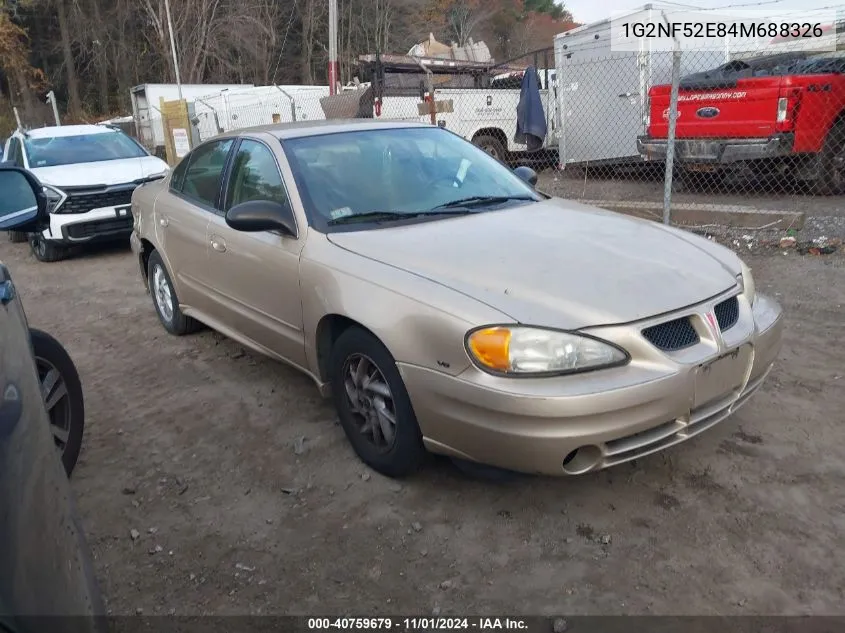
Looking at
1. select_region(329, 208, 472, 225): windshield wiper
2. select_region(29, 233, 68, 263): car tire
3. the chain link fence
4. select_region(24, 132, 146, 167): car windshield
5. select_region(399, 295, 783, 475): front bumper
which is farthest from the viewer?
select_region(24, 132, 146, 167): car windshield

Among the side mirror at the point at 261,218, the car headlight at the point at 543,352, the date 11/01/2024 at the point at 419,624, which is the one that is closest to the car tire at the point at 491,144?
the side mirror at the point at 261,218

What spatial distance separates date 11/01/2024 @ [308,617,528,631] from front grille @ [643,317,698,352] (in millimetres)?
1112

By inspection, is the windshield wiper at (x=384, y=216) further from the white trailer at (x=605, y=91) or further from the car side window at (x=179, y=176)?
the white trailer at (x=605, y=91)

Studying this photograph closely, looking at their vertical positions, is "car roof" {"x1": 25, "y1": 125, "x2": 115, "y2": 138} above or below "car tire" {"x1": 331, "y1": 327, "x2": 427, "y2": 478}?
above

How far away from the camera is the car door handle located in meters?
1.89

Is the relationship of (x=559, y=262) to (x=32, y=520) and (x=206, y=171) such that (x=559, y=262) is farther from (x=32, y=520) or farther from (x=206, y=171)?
(x=206, y=171)

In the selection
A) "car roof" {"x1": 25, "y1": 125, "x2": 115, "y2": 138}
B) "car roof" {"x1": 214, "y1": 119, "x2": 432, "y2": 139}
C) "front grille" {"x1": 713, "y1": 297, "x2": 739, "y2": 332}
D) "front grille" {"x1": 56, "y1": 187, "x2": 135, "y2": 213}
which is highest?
"car roof" {"x1": 214, "y1": 119, "x2": 432, "y2": 139}

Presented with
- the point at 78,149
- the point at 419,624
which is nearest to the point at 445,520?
the point at 419,624

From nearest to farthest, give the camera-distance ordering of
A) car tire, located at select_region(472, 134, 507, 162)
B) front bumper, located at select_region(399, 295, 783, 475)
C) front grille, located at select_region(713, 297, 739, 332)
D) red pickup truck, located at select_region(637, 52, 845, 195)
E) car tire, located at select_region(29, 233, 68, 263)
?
front bumper, located at select_region(399, 295, 783, 475) → front grille, located at select_region(713, 297, 739, 332) → red pickup truck, located at select_region(637, 52, 845, 195) → car tire, located at select_region(29, 233, 68, 263) → car tire, located at select_region(472, 134, 507, 162)

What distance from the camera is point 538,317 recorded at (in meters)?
2.56

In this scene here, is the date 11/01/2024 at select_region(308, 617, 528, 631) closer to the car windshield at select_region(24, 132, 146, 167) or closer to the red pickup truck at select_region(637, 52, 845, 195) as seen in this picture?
the red pickup truck at select_region(637, 52, 845, 195)

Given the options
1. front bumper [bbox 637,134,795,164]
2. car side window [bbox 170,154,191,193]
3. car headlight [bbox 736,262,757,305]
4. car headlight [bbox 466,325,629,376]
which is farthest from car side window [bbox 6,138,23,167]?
car headlight [bbox 736,262,757,305]

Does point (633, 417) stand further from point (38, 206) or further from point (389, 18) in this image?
point (389, 18)

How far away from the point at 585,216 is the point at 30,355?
8.87ft
